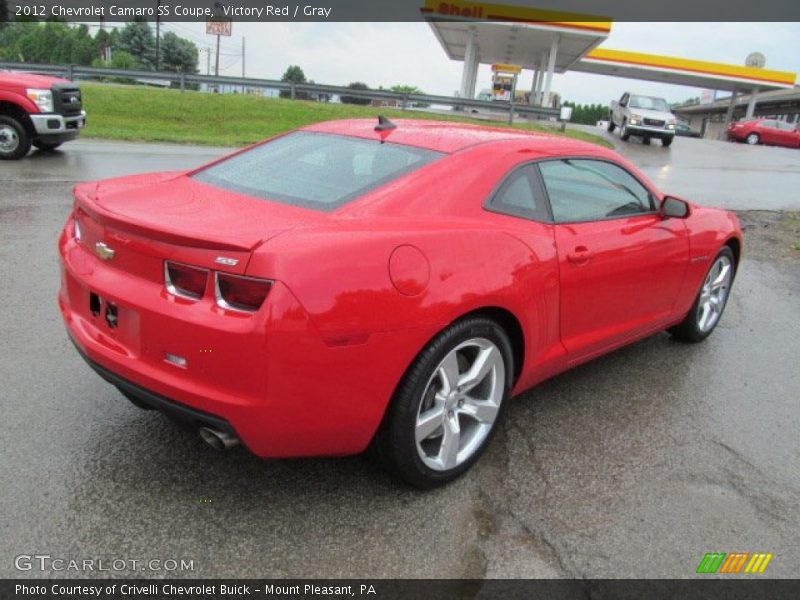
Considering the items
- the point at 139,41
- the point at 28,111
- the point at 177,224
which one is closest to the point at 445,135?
the point at 177,224

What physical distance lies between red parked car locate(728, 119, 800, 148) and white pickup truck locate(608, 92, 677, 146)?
12.8m

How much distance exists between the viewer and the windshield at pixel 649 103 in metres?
25.2

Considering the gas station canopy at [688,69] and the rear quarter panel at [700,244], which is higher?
the gas station canopy at [688,69]

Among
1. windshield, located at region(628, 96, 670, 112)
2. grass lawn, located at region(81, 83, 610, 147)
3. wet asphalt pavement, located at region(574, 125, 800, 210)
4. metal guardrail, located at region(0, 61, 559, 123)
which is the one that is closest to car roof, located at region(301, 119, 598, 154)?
wet asphalt pavement, located at region(574, 125, 800, 210)

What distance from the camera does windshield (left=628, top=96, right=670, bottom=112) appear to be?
25247 millimetres

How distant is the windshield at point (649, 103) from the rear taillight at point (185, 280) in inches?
1017

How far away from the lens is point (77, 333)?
110 inches

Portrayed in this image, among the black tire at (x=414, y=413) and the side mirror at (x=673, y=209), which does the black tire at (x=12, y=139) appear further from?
the black tire at (x=414, y=413)

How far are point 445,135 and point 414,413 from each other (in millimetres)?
1539

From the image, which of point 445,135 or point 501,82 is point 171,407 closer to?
point 445,135

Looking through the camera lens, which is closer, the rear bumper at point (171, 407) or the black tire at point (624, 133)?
the rear bumper at point (171, 407)

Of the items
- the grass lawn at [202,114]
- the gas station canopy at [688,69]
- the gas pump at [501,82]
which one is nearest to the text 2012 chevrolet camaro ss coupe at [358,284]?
the grass lawn at [202,114]

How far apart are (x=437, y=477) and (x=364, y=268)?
1.01 m

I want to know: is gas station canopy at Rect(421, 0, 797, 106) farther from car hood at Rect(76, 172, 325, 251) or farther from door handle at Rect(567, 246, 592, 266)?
car hood at Rect(76, 172, 325, 251)
